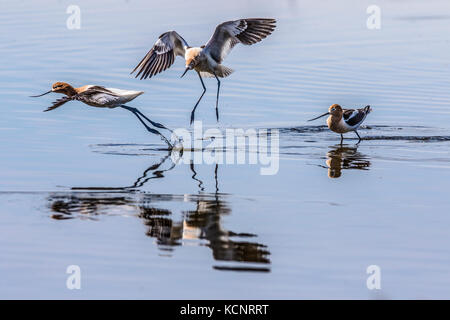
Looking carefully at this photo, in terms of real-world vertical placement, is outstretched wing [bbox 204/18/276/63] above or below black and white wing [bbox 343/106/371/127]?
above

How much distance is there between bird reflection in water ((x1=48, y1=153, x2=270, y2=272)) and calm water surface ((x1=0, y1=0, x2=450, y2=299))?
0.08ft

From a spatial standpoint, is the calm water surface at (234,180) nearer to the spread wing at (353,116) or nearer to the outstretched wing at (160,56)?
the spread wing at (353,116)

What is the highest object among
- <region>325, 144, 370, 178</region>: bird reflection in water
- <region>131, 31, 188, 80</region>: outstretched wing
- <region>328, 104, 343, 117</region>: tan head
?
<region>131, 31, 188, 80</region>: outstretched wing

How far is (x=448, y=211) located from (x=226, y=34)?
20.1 feet

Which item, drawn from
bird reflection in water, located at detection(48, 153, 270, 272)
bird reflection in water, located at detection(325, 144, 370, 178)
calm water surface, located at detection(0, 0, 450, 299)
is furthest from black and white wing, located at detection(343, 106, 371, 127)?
bird reflection in water, located at detection(48, 153, 270, 272)

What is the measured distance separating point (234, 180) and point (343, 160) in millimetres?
2045

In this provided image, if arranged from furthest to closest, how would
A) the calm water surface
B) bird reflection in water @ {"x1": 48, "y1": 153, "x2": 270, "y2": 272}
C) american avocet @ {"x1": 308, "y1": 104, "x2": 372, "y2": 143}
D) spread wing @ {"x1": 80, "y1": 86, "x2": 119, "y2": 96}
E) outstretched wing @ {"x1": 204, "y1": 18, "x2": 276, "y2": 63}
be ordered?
outstretched wing @ {"x1": 204, "y1": 18, "x2": 276, "y2": 63} → american avocet @ {"x1": 308, "y1": 104, "x2": 372, "y2": 143} → spread wing @ {"x1": 80, "y1": 86, "x2": 119, "y2": 96} → bird reflection in water @ {"x1": 48, "y1": 153, "x2": 270, "y2": 272} → the calm water surface

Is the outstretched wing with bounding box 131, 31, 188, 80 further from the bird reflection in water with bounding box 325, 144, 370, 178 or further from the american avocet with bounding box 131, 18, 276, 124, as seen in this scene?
the bird reflection in water with bounding box 325, 144, 370, 178

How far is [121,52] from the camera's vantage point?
814 inches

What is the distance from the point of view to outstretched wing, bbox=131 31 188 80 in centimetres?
1478

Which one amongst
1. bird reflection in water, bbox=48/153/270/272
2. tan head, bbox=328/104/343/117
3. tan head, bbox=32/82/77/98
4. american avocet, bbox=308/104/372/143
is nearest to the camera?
bird reflection in water, bbox=48/153/270/272

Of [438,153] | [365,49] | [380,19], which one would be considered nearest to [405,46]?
[365,49]

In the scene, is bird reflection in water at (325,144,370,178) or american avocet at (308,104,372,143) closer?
bird reflection in water at (325,144,370,178)

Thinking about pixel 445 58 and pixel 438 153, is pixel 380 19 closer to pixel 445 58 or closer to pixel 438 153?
pixel 445 58
